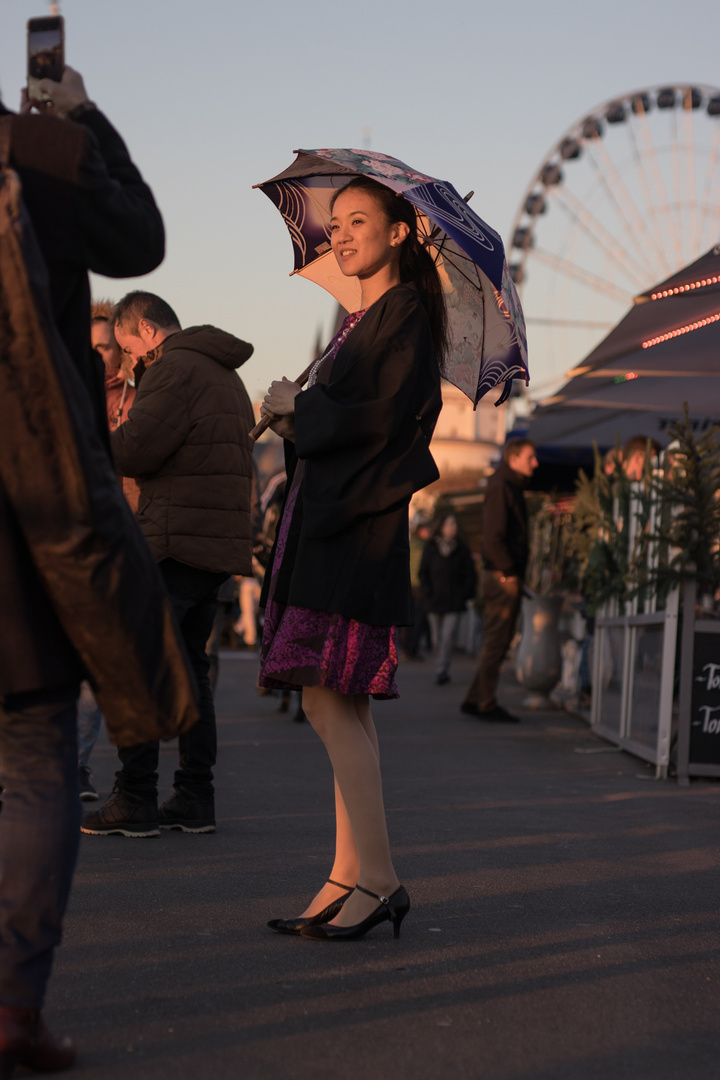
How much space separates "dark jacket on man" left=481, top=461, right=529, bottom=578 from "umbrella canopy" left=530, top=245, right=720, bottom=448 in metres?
0.76

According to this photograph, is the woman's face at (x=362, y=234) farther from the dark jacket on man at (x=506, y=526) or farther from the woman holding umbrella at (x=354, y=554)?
the dark jacket on man at (x=506, y=526)

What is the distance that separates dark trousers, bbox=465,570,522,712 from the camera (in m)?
10.9

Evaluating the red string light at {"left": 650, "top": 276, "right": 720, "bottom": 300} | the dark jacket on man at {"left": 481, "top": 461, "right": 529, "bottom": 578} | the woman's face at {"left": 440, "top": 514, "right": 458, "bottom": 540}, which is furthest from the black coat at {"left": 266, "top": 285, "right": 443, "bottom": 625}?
the woman's face at {"left": 440, "top": 514, "right": 458, "bottom": 540}

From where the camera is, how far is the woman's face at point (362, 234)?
3.73 metres

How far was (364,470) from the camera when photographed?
3.46 meters

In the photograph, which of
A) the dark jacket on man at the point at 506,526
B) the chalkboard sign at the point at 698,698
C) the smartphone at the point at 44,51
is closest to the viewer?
the smartphone at the point at 44,51

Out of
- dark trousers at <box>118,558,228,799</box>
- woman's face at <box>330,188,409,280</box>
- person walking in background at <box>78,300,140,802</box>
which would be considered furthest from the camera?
person walking in background at <box>78,300,140,802</box>

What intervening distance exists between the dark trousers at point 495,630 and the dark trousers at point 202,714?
5720 millimetres

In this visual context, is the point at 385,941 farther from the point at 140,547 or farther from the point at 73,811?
the point at 140,547

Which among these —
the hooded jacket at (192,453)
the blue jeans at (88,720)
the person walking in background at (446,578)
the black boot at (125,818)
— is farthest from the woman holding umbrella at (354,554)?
the person walking in background at (446,578)

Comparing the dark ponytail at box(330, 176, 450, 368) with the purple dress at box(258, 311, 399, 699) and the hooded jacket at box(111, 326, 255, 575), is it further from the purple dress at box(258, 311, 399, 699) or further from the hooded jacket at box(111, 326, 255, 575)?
the hooded jacket at box(111, 326, 255, 575)

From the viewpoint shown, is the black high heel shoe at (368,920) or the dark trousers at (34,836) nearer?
the dark trousers at (34,836)

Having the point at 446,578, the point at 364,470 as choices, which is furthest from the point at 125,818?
the point at 446,578

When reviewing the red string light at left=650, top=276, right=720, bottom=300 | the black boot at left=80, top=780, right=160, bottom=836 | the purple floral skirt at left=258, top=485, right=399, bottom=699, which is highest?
the red string light at left=650, top=276, right=720, bottom=300
